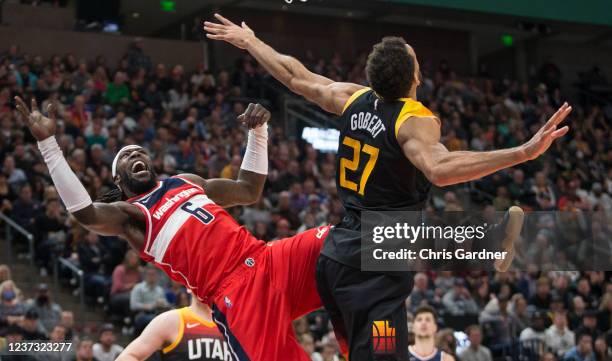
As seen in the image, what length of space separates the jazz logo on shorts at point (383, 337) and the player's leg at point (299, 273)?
0.71 m

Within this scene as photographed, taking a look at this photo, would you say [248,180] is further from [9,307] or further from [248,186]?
[9,307]

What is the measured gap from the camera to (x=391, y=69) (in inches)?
197

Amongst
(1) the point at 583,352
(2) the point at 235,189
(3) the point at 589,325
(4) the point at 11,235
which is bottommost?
(1) the point at 583,352

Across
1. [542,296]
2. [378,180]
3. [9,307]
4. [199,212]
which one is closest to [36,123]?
[199,212]

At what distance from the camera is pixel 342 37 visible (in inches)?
1115

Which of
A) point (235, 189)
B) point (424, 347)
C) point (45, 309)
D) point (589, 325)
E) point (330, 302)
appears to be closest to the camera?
point (330, 302)

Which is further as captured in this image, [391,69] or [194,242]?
[194,242]

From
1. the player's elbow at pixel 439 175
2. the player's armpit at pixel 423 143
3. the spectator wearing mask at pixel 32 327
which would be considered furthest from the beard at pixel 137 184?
the spectator wearing mask at pixel 32 327

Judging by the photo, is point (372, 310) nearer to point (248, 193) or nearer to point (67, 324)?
point (248, 193)

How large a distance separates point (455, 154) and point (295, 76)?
1.31m

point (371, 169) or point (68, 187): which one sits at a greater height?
point (371, 169)

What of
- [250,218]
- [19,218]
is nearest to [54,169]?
[19,218]

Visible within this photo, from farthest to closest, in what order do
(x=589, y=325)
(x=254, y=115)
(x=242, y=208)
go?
(x=242, y=208), (x=589, y=325), (x=254, y=115)

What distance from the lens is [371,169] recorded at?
5.04 metres
